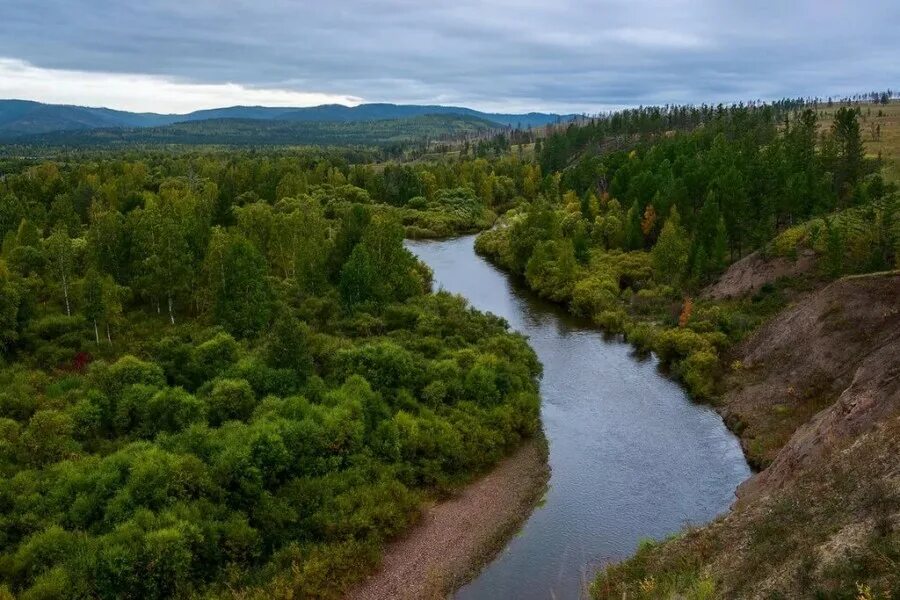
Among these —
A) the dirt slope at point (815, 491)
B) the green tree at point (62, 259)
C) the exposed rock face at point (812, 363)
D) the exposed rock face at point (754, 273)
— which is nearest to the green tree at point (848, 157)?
the exposed rock face at point (754, 273)

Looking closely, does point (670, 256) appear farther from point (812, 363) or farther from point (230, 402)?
point (230, 402)

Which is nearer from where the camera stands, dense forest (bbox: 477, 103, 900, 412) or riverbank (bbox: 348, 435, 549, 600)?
riverbank (bbox: 348, 435, 549, 600)

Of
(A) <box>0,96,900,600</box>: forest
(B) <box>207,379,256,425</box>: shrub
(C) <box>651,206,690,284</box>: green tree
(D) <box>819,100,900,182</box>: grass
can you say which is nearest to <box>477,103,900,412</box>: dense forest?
(C) <box>651,206,690,284</box>: green tree

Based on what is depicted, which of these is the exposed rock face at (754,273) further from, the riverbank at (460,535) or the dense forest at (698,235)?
the riverbank at (460,535)

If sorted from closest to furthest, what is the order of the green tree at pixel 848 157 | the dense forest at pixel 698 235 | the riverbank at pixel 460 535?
the riverbank at pixel 460 535, the dense forest at pixel 698 235, the green tree at pixel 848 157

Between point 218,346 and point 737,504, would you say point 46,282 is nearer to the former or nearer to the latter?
point 218,346

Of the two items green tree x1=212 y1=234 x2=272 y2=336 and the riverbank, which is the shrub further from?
green tree x1=212 y1=234 x2=272 y2=336
